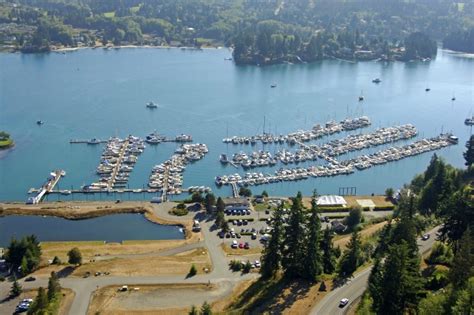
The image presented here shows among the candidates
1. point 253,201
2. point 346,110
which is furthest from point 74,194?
point 346,110

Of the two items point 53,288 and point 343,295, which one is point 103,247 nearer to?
point 53,288

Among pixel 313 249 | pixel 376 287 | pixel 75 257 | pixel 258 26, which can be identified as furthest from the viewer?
pixel 258 26

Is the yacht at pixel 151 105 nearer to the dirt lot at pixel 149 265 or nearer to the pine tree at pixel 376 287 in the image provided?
the dirt lot at pixel 149 265

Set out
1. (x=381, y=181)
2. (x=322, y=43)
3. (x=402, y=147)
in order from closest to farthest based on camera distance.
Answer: (x=381, y=181), (x=402, y=147), (x=322, y=43)

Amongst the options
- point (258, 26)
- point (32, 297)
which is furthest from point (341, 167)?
point (258, 26)

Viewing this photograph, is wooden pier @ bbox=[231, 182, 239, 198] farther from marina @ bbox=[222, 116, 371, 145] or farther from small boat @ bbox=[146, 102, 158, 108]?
small boat @ bbox=[146, 102, 158, 108]

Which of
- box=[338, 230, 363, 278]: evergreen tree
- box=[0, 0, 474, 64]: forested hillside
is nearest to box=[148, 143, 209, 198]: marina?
box=[338, 230, 363, 278]: evergreen tree

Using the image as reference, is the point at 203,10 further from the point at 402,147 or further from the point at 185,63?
the point at 402,147

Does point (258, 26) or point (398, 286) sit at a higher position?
point (258, 26)
